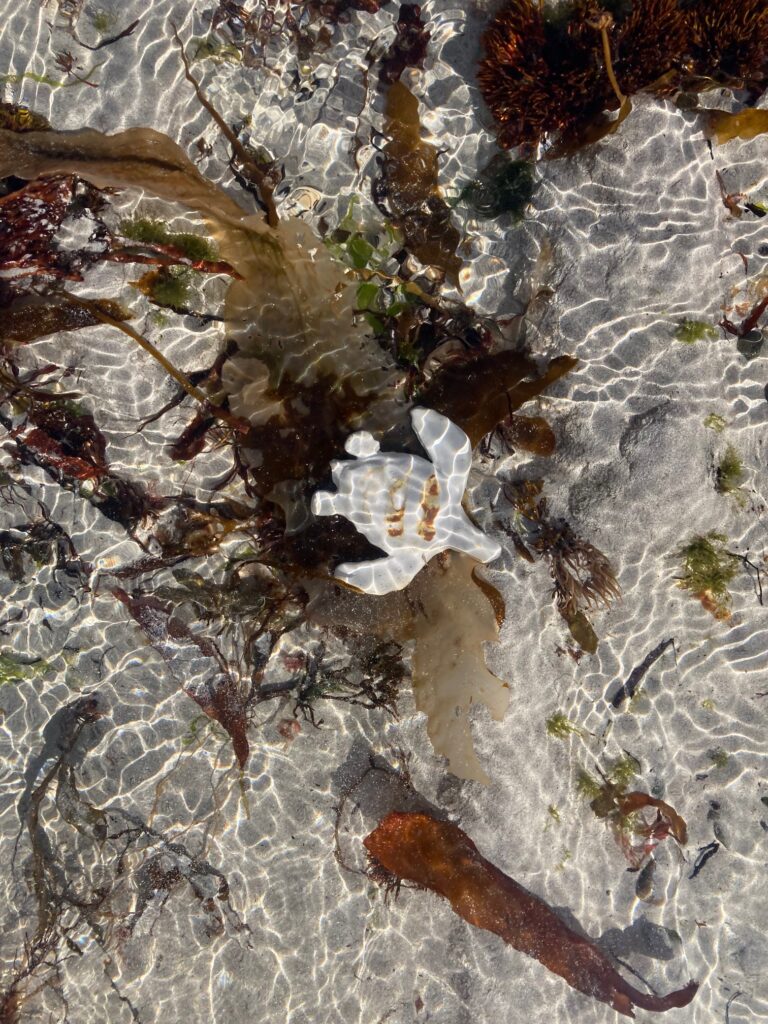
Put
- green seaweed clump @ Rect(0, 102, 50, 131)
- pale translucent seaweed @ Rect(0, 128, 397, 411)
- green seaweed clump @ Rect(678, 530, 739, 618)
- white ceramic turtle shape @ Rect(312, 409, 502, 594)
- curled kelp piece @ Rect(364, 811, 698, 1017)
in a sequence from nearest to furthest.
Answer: pale translucent seaweed @ Rect(0, 128, 397, 411)
white ceramic turtle shape @ Rect(312, 409, 502, 594)
green seaweed clump @ Rect(0, 102, 50, 131)
green seaweed clump @ Rect(678, 530, 739, 618)
curled kelp piece @ Rect(364, 811, 698, 1017)

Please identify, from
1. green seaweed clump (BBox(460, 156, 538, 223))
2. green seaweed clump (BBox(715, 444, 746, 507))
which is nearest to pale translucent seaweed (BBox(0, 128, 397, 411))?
green seaweed clump (BBox(460, 156, 538, 223))

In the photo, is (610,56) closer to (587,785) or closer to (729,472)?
(729,472)

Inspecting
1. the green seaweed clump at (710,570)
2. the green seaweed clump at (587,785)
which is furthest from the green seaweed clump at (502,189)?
the green seaweed clump at (587,785)

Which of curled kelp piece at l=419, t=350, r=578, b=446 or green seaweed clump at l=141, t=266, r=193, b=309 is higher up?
green seaweed clump at l=141, t=266, r=193, b=309

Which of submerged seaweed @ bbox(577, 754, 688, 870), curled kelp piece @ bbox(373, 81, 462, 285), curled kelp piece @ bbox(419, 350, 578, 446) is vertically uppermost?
curled kelp piece @ bbox(373, 81, 462, 285)

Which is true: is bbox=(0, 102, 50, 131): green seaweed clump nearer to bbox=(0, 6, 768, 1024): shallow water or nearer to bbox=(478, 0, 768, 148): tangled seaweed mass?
bbox=(0, 6, 768, 1024): shallow water

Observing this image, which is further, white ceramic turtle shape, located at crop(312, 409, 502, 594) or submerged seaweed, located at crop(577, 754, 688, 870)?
submerged seaweed, located at crop(577, 754, 688, 870)

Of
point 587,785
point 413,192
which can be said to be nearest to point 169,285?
point 413,192

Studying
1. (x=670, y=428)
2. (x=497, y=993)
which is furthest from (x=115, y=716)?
(x=670, y=428)
